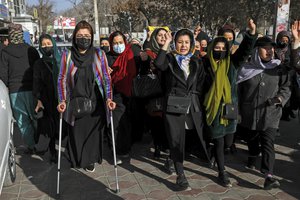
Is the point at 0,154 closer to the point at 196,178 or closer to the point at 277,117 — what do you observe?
the point at 196,178

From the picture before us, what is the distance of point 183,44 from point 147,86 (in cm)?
88

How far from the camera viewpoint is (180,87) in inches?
152

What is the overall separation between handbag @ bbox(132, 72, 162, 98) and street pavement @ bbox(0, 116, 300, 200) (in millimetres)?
1092

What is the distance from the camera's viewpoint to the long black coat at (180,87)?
3.83 metres

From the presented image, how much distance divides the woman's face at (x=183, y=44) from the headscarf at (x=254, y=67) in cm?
76

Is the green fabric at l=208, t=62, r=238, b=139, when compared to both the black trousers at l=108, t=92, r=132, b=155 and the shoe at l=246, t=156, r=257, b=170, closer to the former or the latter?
the shoe at l=246, t=156, r=257, b=170

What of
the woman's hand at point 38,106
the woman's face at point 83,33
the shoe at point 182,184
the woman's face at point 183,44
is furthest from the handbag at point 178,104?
the woman's hand at point 38,106

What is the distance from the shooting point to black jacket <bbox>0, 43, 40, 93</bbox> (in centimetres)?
490

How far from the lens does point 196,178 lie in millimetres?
4340

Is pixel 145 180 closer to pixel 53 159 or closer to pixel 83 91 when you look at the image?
pixel 83 91

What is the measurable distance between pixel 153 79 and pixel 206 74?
781mm

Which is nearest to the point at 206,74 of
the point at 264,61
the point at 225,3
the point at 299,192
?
the point at 264,61

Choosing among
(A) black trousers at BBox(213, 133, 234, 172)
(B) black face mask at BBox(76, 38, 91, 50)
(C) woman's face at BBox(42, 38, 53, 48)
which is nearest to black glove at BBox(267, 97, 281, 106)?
(A) black trousers at BBox(213, 133, 234, 172)

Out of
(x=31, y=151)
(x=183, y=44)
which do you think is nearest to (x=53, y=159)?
(x=31, y=151)
